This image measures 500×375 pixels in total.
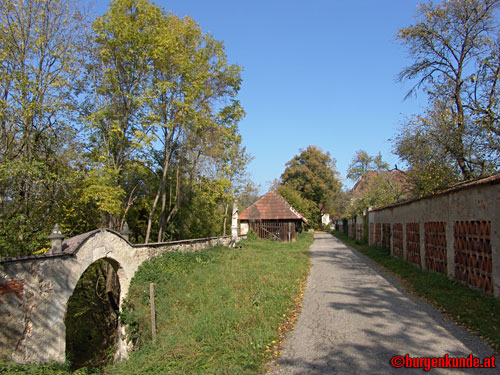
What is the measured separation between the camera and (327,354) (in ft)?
16.7

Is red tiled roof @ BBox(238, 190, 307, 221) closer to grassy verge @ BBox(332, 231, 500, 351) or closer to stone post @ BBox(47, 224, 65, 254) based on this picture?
grassy verge @ BBox(332, 231, 500, 351)

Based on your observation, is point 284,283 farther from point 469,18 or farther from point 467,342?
point 469,18

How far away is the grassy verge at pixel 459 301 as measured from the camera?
580cm

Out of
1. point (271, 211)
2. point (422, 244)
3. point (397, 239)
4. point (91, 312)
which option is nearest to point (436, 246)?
point (422, 244)

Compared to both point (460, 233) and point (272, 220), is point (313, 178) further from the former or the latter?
point (460, 233)

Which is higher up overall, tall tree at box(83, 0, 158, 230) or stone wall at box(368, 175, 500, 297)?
tall tree at box(83, 0, 158, 230)

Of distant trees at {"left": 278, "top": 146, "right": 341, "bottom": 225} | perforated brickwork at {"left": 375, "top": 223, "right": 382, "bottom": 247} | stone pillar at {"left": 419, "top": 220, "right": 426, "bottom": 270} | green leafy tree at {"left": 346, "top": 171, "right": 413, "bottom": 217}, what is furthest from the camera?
distant trees at {"left": 278, "top": 146, "right": 341, "bottom": 225}

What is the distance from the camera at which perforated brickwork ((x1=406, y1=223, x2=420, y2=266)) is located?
42.5 ft

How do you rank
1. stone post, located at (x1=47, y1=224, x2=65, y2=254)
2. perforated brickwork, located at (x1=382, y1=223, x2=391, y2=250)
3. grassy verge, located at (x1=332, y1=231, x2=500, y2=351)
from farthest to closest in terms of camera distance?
1. perforated brickwork, located at (x1=382, y1=223, x2=391, y2=250)
2. stone post, located at (x1=47, y1=224, x2=65, y2=254)
3. grassy verge, located at (x1=332, y1=231, x2=500, y2=351)

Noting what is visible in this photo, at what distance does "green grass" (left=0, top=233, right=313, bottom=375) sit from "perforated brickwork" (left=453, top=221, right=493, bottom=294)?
14.0 ft

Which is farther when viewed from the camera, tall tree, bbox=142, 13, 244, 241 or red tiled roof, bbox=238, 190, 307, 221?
red tiled roof, bbox=238, 190, 307, 221

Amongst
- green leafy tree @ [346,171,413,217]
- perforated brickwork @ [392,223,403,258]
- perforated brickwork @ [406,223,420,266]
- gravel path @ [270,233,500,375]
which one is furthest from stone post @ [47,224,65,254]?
green leafy tree @ [346,171,413,217]

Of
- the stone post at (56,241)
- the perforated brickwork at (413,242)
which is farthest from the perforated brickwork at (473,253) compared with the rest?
the stone post at (56,241)

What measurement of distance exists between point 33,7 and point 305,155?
49.4m
